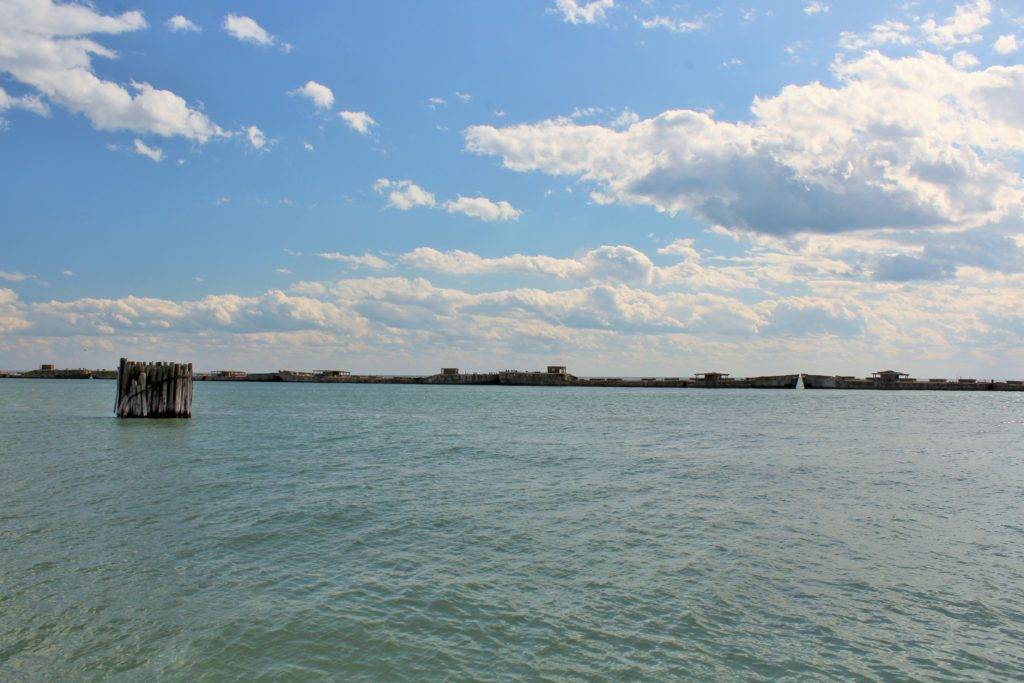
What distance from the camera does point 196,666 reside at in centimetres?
803

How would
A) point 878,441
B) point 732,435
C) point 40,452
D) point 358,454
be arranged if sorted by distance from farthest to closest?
point 732,435 < point 878,441 < point 358,454 < point 40,452

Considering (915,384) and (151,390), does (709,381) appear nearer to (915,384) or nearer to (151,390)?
(915,384)

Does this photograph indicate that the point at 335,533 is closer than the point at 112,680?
No

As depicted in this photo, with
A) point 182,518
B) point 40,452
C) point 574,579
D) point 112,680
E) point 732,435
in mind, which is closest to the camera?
point 112,680

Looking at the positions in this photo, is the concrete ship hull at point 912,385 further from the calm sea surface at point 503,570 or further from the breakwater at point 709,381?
the calm sea surface at point 503,570

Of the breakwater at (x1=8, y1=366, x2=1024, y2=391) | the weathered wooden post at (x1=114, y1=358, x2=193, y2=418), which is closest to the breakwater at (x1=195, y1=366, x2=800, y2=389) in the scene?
the breakwater at (x1=8, y1=366, x2=1024, y2=391)

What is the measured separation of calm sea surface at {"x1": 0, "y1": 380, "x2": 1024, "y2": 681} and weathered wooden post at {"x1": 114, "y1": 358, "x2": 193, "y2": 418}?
16.3 metres

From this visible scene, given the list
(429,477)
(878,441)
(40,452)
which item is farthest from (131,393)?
(878,441)

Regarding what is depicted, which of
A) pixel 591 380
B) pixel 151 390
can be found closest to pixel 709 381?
pixel 591 380

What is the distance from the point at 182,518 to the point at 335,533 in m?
4.06

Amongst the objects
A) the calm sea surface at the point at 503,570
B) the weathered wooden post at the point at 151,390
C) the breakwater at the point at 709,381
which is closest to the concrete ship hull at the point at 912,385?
the breakwater at the point at 709,381

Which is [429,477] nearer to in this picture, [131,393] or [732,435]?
[732,435]

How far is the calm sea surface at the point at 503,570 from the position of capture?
8.41 m

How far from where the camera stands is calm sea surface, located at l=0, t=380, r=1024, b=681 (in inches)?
331
